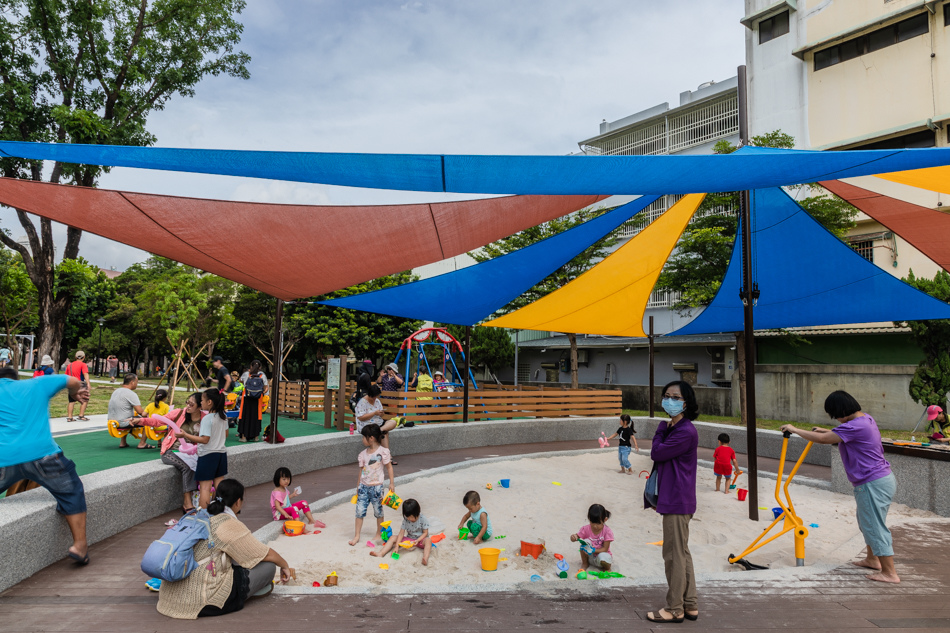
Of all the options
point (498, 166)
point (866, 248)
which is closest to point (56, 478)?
point (498, 166)

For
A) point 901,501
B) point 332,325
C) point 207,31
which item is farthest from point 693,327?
point 332,325

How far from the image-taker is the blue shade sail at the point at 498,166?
367 cm

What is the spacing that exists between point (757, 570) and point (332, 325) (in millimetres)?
26216

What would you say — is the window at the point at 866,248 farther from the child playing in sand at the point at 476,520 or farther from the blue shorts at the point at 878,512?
the child playing in sand at the point at 476,520

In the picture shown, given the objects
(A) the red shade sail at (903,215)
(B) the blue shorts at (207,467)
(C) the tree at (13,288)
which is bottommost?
(B) the blue shorts at (207,467)

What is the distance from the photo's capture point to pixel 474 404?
1324 cm

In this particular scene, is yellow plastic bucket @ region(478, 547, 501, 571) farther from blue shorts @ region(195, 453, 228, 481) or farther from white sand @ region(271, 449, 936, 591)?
blue shorts @ region(195, 453, 228, 481)

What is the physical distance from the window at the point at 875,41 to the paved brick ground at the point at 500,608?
20877 mm

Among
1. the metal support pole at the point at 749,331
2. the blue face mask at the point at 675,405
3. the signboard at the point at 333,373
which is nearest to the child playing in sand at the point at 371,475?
the blue face mask at the point at 675,405

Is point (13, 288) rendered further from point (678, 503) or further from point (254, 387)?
point (678, 503)

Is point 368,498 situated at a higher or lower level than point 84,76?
lower

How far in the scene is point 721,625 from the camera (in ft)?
11.2

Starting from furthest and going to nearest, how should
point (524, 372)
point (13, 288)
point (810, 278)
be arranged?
point (524, 372)
point (13, 288)
point (810, 278)

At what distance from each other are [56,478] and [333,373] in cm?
800
